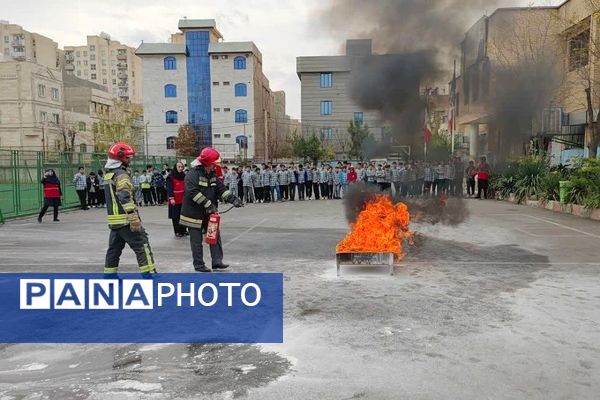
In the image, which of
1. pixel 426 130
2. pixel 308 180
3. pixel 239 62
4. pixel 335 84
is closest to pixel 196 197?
pixel 335 84

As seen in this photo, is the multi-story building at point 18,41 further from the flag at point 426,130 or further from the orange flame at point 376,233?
the orange flame at point 376,233

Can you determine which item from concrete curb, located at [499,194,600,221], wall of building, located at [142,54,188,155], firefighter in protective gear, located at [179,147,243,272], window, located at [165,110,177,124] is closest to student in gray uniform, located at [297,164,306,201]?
concrete curb, located at [499,194,600,221]

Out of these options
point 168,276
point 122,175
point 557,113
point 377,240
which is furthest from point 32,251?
point 557,113

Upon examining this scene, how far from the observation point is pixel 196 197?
6578 millimetres

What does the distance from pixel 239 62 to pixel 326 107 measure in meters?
42.3

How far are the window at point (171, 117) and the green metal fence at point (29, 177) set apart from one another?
Answer: 3563 centimetres

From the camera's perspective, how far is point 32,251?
28.2 ft

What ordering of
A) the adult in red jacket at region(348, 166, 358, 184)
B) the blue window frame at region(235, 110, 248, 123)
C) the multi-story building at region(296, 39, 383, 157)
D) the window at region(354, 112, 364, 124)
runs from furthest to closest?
the blue window frame at region(235, 110, 248, 123) < the adult in red jacket at region(348, 166, 358, 184) < the window at region(354, 112, 364, 124) < the multi-story building at region(296, 39, 383, 157)

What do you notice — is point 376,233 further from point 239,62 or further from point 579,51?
point 239,62

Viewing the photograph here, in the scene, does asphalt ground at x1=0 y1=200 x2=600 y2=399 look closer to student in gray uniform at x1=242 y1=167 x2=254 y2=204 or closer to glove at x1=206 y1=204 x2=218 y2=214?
glove at x1=206 y1=204 x2=218 y2=214

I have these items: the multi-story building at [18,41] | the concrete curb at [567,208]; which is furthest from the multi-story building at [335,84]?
the multi-story building at [18,41]

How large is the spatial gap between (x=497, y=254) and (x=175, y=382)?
623 centimetres

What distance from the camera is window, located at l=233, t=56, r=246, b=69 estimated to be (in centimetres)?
5197

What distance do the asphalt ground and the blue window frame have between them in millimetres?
44789
